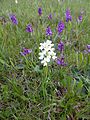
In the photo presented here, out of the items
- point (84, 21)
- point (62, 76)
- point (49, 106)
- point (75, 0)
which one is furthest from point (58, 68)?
point (75, 0)

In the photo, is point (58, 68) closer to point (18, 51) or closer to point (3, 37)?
point (18, 51)

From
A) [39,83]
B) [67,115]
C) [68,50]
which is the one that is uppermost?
[68,50]

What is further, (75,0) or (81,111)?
(75,0)

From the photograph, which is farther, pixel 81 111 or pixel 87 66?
pixel 87 66

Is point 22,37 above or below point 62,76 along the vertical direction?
above

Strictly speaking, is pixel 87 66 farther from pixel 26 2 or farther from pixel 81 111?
pixel 26 2

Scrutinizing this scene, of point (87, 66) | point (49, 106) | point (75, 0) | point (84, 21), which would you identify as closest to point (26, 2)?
point (75, 0)

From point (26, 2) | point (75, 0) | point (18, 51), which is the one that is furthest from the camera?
point (75, 0)

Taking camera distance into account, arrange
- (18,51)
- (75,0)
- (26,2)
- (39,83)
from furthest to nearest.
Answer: (75,0) → (26,2) → (18,51) → (39,83)

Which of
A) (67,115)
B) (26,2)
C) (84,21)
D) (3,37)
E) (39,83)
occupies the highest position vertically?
(26,2)
